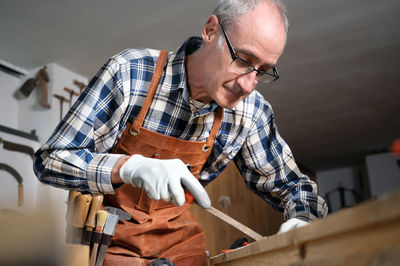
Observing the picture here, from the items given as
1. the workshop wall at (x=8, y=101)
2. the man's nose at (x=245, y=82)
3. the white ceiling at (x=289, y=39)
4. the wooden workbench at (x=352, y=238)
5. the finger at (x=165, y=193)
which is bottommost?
the wooden workbench at (x=352, y=238)

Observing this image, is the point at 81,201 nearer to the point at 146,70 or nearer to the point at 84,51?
the point at 146,70

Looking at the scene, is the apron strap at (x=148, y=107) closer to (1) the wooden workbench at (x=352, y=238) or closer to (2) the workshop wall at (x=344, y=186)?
(1) the wooden workbench at (x=352, y=238)

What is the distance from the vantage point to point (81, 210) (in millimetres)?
1323

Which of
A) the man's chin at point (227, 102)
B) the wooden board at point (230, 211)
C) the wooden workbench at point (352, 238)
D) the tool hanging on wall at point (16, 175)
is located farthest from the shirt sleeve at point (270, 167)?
the tool hanging on wall at point (16, 175)

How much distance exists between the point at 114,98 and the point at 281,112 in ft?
12.8

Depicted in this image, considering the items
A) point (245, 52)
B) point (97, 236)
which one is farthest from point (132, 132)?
point (245, 52)

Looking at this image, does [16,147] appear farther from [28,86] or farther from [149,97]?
[149,97]

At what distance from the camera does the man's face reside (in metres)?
1.34

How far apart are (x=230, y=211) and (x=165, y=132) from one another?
3126 millimetres

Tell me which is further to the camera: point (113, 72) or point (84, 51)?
point (84, 51)

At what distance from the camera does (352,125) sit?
5.56 meters

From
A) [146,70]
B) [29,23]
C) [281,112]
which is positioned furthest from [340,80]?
[146,70]

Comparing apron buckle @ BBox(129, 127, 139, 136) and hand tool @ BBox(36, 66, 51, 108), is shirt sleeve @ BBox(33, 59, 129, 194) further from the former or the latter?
hand tool @ BBox(36, 66, 51, 108)

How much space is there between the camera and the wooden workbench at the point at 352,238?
546mm
